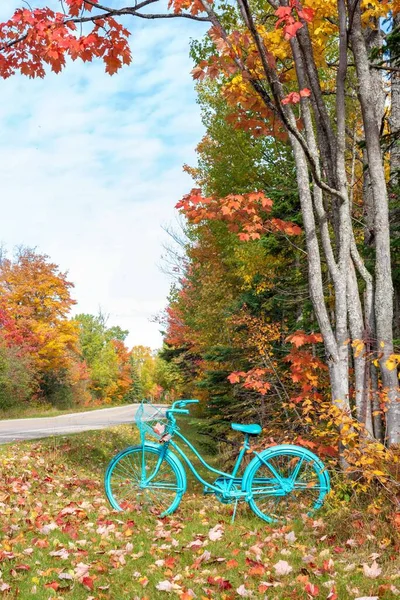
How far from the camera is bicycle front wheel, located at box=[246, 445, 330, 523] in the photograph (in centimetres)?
560

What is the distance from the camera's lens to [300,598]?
3.61m

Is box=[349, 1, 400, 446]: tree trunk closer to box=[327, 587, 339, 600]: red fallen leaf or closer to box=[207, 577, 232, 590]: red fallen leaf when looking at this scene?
box=[327, 587, 339, 600]: red fallen leaf

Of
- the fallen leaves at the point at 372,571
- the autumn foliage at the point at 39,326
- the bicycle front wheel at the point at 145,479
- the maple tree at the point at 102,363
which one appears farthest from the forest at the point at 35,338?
the fallen leaves at the point at 372,571

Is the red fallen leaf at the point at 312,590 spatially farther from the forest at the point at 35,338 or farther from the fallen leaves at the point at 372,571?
the forest at the point at 35,338

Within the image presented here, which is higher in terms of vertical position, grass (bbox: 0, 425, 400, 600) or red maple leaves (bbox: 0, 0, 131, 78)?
red maple leaves (bbox: 0, 0, 131, 78)

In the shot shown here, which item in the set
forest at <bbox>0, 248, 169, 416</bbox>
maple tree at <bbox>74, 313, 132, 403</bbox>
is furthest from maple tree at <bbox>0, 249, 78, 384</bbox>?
maple tree at <bbox>74, 313, 132, 403</bbox>

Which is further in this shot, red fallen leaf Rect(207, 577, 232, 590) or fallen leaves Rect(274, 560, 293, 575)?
fallen leaves Rect(274, 560, 293, 575)

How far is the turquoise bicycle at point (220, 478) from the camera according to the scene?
5613 millimetres

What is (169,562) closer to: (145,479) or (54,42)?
(145,479)

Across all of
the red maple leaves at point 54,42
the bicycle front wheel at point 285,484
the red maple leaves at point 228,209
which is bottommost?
the bicycle front wheel at point 285,484

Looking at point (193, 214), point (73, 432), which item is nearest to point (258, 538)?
point (193, 214)

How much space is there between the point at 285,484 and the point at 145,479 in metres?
1.45

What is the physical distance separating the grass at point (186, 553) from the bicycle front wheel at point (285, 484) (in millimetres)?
174

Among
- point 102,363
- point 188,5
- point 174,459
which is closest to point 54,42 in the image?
point 188,5
